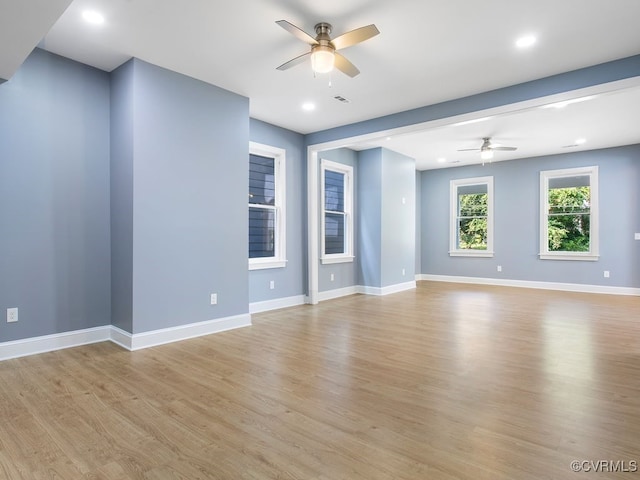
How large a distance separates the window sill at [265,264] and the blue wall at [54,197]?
1935 millimetres

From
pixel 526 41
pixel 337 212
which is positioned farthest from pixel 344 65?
pixel 337 212

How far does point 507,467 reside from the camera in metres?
1.72

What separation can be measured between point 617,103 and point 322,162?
428 cm

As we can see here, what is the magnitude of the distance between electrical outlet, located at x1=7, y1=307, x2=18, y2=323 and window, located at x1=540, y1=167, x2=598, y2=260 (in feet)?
29.3

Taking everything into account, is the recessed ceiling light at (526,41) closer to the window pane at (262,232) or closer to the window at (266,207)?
the window at (266,207)

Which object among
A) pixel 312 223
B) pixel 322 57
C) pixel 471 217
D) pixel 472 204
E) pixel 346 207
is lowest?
pixel 312 223

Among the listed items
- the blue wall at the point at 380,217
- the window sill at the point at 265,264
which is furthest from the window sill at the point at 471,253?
the window sill at the point at 265,264

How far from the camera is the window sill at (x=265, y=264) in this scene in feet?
17.4

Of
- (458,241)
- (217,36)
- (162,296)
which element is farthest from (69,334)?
(458,241)

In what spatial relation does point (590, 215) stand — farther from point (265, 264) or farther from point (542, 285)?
point (265, 264)

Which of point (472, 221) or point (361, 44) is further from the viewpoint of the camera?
point (472, 221)

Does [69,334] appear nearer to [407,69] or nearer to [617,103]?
[407,69]

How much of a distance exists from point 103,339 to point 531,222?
833 cm

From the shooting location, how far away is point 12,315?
329 centimetres
